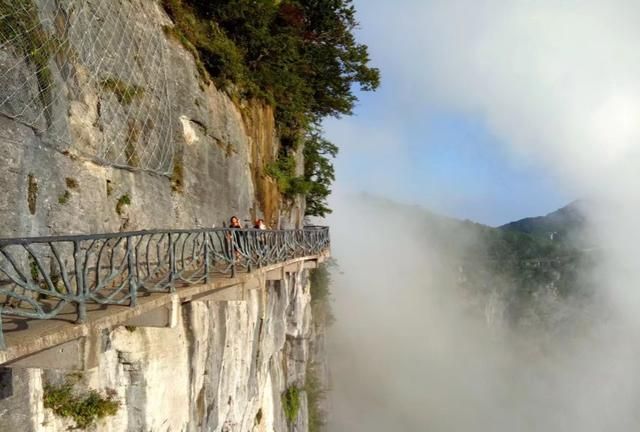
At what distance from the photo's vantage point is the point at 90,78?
25.2ft

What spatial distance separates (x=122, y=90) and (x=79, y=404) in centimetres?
587

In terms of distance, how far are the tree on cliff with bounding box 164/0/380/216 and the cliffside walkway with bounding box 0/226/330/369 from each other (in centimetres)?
718

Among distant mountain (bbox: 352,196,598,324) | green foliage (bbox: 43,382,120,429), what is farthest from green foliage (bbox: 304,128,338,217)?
distant mountain (bbox: 352,196,598,324)

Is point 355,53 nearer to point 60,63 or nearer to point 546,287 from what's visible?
point 60,63

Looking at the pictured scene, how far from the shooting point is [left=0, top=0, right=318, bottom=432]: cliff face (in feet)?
18.4

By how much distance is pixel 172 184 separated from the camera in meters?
9.78

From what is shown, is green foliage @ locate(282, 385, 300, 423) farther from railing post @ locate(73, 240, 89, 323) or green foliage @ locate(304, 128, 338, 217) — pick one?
railing post @ locate(73, 240, 89, 323)

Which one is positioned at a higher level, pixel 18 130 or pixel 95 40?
pixel 95 40

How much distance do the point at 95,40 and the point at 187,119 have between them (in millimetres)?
2996

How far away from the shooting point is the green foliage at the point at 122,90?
817cm

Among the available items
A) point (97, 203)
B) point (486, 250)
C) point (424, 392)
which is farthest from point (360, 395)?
point (486, 250)

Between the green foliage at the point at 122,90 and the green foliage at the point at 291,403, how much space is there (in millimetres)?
17147

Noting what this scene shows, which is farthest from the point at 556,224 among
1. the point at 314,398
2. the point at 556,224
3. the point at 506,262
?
the point at 314,398

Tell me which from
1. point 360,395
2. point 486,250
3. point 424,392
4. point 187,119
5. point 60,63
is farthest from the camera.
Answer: point 486,250
